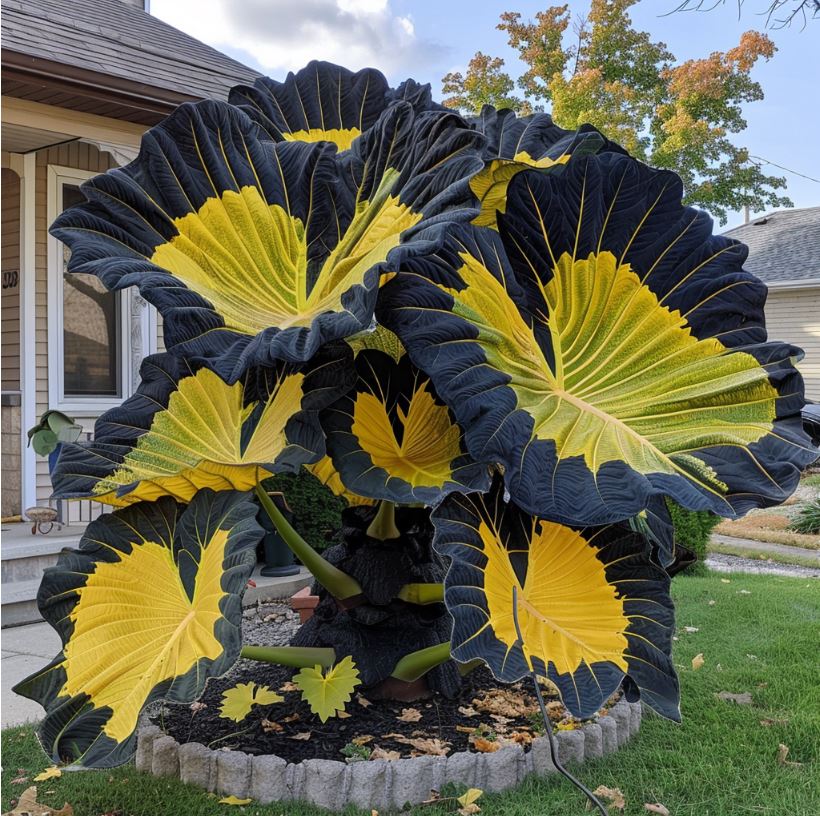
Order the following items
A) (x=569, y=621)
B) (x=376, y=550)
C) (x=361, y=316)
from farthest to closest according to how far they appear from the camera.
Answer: (x=376, y=550)
(x=569, y=621)
(x=361, y=316)

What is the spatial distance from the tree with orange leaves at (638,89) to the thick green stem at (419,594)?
14.3 m

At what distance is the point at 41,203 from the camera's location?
255 inches

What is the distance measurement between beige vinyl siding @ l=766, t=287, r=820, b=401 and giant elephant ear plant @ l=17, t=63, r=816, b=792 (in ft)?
58.2

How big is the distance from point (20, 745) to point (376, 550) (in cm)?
148

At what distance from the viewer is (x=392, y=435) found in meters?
2.48

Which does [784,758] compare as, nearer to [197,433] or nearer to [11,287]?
[197,433]

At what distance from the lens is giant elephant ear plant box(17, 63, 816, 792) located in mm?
2061

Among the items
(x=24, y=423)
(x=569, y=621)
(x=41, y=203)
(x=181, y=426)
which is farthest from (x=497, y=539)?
(x=41, y=203)

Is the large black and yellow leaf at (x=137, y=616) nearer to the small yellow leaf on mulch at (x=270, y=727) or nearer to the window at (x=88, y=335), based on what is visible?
the small yellow leaf on mulch at (x=270, y=727)

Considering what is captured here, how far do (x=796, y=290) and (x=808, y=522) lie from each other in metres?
9.76

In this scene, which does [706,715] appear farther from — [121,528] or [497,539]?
[121,528]

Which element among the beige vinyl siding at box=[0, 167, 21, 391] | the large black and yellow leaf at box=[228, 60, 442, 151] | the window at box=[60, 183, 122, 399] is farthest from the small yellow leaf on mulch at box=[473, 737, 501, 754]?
the beige vinyl siding at box=[0, 167, 21, 391]

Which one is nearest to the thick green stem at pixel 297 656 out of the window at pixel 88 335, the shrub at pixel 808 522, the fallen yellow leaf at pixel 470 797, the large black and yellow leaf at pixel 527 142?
the fallen yellow leaf at pixel 470 797

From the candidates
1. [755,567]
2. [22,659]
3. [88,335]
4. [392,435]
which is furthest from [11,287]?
[755,567]
